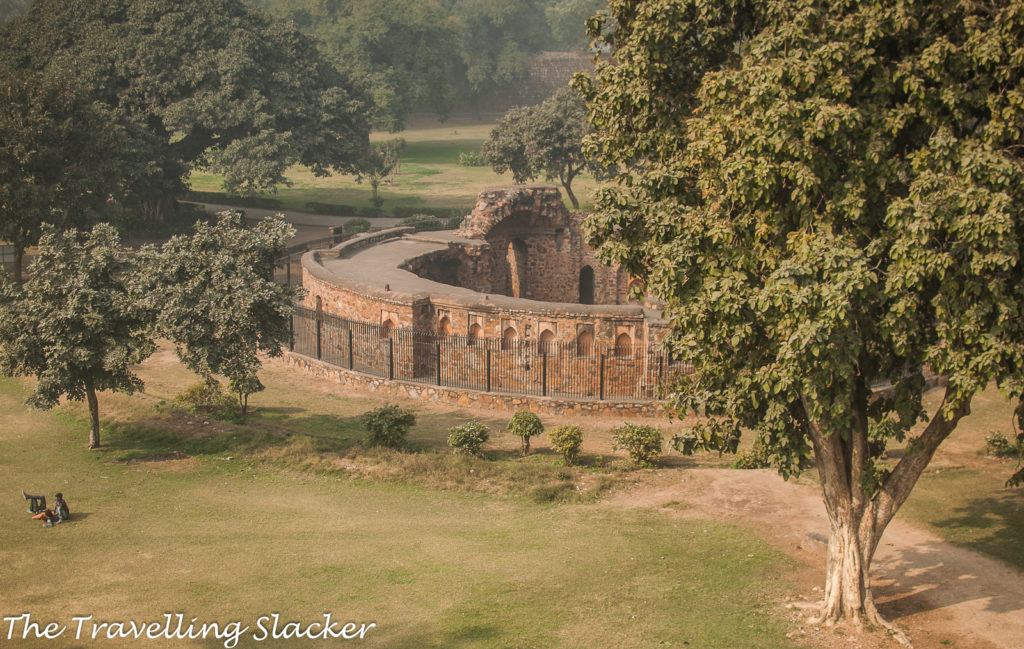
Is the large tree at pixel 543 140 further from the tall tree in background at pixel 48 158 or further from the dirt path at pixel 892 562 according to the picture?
the dirt path at pixel 892 562

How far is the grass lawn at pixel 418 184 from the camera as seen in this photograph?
67.4 metres

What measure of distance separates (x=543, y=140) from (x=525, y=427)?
115 ft

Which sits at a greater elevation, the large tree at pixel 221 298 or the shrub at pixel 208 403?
the large tree at pixel 221 298

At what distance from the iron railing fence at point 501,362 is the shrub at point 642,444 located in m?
4.38

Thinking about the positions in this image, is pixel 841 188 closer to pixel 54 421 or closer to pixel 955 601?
pixel 955 601

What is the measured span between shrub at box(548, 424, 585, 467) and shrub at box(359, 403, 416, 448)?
372cm

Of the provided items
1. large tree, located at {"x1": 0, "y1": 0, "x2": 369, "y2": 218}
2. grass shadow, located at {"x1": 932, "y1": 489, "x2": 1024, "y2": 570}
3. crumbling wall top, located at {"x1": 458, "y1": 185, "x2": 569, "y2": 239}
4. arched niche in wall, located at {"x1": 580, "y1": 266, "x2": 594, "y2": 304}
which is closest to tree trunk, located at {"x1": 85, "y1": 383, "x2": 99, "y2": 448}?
grass shadow, located at {"x1": 932, "y1": 489, "x2": 1024, "y2": 570}

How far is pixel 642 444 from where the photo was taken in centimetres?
2342

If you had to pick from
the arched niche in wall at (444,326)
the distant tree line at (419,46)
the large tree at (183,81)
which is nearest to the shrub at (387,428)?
the arched niche in wall at (444,326)

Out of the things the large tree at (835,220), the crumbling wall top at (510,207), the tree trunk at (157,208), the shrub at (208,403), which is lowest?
the shrub at (208,403)

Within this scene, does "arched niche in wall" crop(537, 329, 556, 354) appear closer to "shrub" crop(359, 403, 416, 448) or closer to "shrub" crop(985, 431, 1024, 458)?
"shrub" crop(359, 403, 416, 448)

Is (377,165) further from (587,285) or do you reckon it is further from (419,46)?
(419,46)

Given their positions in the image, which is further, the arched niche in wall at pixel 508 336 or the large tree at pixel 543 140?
the large tree at pixel 543 140

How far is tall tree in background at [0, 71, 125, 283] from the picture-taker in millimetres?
38781
